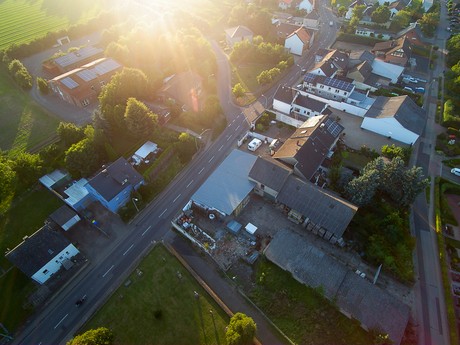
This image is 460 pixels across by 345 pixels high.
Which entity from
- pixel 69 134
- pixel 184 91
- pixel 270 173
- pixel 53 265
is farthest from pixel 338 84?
pixel 53 265

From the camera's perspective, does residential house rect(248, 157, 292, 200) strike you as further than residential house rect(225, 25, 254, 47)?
No

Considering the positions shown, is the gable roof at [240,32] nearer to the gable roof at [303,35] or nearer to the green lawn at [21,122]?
the gable roof at [303,35]

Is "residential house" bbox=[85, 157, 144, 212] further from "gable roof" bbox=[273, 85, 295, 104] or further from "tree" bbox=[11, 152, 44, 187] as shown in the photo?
"gable roof" bbox=[273, 85, 295, 104]

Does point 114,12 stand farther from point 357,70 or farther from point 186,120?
point 357,70

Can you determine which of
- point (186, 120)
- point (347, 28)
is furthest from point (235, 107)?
point (347, 28)

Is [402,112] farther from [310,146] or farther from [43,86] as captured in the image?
[43,86]

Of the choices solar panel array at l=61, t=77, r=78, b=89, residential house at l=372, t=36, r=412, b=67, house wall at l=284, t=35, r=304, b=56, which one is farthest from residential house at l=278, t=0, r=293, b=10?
solar panel array at l=61, t=77, r=78, b=89
